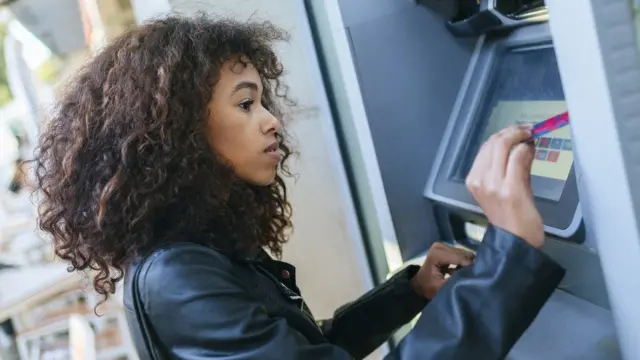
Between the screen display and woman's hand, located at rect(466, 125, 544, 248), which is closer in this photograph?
woman's hand, located at rect(466, 125, 544, 248)

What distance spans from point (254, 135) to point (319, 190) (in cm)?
86

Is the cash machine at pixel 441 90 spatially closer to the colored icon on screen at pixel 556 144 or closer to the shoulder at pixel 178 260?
the colored icon on screen at pixel 556 144

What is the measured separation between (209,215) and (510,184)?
1.50 ft

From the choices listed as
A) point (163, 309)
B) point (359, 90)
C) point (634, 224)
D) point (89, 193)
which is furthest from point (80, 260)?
point (634, 224)

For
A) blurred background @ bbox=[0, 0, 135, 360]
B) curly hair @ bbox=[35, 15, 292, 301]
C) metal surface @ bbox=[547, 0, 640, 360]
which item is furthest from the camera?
blurred background @ bbox=[0, 0, 135, 360]

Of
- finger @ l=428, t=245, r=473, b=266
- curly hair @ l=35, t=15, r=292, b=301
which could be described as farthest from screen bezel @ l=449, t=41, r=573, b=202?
curly hair @ l=35, t=15, r=292, b=301

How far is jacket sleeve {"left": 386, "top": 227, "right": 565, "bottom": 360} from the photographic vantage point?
815 mm

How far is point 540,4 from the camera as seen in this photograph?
46.2 inches

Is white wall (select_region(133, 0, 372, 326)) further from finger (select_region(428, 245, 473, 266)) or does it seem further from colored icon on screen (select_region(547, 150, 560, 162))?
colored icon on screen (select_region(547, 150, 560, 162))

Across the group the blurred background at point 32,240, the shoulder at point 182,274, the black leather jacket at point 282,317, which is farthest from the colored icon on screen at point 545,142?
the blurred background at point 32,240

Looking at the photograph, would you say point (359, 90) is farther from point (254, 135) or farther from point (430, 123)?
point (254, 135)

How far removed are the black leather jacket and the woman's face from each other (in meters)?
0.18

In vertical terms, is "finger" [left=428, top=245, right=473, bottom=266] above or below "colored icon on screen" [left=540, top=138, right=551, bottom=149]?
below

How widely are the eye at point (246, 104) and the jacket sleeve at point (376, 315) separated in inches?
18.1
